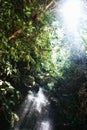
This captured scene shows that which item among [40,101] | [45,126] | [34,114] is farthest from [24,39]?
[40,101]

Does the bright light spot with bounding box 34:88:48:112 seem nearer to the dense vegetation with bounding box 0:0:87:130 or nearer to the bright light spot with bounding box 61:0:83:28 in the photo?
the dense vegetation with bounding box 0:0:87:130

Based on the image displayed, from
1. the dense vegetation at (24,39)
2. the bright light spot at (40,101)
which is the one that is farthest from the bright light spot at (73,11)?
the bright light spot at (40,101)

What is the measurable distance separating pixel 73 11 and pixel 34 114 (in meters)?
12.5

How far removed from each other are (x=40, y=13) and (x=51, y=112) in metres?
14.3

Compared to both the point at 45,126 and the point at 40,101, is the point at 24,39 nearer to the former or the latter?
the point at 45,126

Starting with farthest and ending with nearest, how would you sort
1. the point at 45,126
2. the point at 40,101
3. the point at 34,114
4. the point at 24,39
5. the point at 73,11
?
1. the point at 40,101
2. the point at 34,114
3. the point at 45,126
4. the point at 73,11
5. the point at 24,39

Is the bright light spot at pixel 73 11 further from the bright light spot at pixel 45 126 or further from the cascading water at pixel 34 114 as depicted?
the bright light spot at pixel 45 126

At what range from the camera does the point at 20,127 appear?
626 inches

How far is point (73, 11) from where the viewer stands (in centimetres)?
594

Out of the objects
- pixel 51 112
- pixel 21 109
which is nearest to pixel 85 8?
pixel 21 109

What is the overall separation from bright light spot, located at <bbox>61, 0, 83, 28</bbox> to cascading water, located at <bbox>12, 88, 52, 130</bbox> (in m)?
11.0

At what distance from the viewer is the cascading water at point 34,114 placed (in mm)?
16297

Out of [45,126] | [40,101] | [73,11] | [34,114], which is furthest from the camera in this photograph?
[40,101]

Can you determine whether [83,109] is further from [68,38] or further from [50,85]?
[68,38]
